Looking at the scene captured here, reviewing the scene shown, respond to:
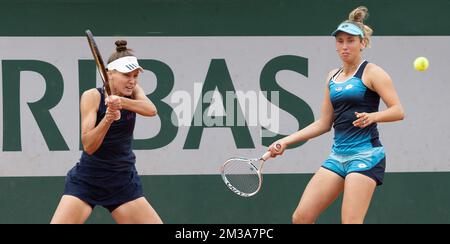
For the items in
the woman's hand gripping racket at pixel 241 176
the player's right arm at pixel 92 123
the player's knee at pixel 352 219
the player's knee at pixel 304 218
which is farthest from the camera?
the woman's hand gripping racket at pixel 241 176

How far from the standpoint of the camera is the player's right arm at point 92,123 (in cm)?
634

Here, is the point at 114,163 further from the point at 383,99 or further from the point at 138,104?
the point at 383,99

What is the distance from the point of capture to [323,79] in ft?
27.8

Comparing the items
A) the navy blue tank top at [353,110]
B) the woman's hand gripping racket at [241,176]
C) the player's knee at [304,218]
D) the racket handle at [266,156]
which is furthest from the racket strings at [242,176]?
the navy blue tank top at [353,110]

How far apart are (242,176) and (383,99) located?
3.28ft

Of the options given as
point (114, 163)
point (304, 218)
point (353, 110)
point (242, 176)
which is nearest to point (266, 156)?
point (242, 176)

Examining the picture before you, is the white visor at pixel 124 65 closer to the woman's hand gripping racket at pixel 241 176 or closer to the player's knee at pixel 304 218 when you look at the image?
the woman's hand gripping racket at pixel 241 176

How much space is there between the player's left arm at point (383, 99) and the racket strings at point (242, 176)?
0.76 metres

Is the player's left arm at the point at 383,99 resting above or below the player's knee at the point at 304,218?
above
